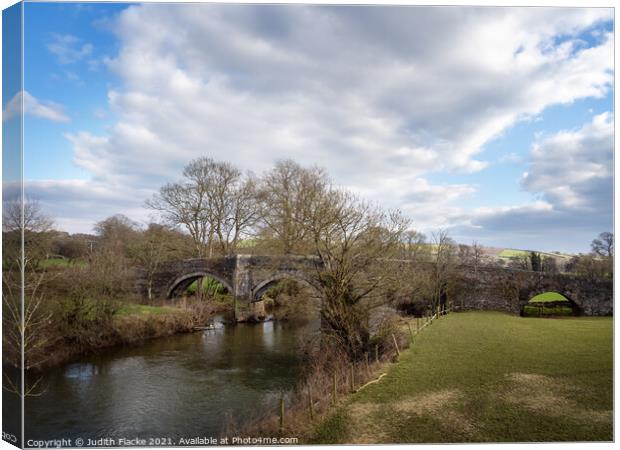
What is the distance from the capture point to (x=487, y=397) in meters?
6.66

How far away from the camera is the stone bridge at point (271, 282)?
689 inches

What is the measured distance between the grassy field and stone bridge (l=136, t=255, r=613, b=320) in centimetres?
724

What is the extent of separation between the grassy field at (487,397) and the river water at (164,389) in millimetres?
2765

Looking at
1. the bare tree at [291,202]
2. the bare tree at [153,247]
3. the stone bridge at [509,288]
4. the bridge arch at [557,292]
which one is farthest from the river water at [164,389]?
the bridge arch at [557,292]

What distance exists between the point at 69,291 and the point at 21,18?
889 cm

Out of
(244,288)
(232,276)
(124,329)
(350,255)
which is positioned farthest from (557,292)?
(124,329)

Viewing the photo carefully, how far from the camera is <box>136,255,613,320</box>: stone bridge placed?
57.4ft

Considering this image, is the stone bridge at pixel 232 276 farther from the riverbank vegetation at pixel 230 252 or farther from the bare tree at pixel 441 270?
the bare tree at pixel 441 270

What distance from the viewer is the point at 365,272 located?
1005 centimetres

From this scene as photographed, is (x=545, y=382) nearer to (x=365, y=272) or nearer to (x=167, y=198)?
(x=365, y=272)

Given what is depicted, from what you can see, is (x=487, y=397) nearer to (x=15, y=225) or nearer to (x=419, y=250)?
(x=15, y=225)

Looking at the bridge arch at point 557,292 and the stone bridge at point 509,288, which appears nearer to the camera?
the stone bridge at point 509,288

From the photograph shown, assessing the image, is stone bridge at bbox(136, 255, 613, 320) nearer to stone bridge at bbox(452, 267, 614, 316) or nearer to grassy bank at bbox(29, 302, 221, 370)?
stone bridge at bbox(452, 267, 614, 316)

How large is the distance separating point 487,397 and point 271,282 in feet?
46.1
